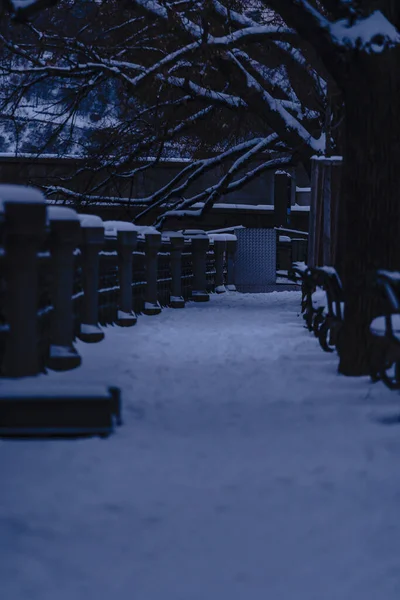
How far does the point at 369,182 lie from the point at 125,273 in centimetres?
505

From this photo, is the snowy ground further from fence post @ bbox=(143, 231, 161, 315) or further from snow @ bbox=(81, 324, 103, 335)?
fence post @ bbox=(143, 231, 161, 315)

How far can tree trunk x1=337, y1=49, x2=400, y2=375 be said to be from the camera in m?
7.96

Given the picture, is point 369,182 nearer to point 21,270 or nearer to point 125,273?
point 21,270

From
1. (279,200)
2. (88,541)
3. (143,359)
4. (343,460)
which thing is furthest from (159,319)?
(279,200)

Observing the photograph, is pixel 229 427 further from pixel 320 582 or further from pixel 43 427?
pixel 320 582

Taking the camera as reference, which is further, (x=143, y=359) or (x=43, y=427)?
(x=143, y=359)

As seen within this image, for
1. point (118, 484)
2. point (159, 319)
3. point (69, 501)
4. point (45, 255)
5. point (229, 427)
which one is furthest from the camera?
point (159, 319)

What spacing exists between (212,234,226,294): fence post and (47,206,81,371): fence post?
47.0 ft

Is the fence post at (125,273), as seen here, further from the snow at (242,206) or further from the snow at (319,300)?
the snow at (242,206)

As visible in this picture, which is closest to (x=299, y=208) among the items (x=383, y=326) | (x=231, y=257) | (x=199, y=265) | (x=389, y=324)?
(x=231, y=257)

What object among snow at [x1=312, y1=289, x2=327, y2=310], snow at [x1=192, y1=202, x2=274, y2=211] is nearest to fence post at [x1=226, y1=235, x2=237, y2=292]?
snow at [x1=192, y1=202, x2=274, y2=211]

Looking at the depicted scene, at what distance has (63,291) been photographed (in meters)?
7.89

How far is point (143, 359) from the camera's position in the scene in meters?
9.04

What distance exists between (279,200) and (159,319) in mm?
16477
